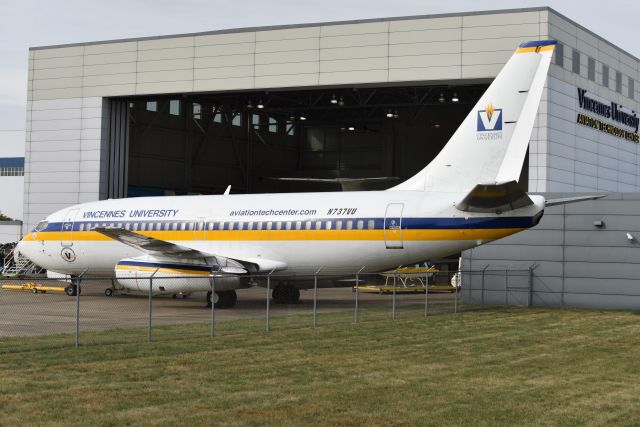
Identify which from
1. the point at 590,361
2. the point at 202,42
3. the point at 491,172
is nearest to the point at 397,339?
the point at 590,361

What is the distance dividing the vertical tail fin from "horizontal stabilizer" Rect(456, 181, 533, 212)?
5.17ft

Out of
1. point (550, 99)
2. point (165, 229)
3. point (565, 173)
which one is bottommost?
point (165, 229)

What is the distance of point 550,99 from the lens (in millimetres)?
40531

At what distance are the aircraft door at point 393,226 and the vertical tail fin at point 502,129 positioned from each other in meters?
1.49

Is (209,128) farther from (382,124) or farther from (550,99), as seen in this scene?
(550,99)

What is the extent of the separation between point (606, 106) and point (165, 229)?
80.3 feet

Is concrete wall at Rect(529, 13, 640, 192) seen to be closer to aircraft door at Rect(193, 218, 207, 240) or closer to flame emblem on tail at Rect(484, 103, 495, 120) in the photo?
flame emblem on tail at Rect(484, 103, 495, 120)

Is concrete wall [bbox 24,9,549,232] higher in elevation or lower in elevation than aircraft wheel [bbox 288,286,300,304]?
higher

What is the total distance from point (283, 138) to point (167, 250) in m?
42.7

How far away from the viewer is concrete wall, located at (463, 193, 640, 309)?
3194 cm

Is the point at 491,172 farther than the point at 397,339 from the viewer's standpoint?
Yes

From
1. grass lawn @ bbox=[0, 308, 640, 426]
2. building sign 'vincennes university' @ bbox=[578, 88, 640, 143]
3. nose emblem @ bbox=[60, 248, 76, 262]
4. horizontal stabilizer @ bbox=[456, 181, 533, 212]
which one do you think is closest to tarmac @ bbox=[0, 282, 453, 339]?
nose emblem @ bbox=[60, 248, 76, 262]

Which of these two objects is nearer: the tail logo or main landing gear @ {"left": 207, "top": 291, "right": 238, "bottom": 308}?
the tail logo

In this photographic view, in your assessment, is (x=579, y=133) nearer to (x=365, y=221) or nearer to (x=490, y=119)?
(x=490, y=119)
